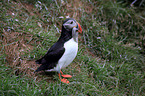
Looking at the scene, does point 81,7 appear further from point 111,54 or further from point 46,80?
point 46,80

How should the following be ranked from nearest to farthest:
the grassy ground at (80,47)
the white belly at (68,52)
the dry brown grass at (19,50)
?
the white belly at (68,52)
the grassy ground at (80,47)
the dry brown grass at (19,50)

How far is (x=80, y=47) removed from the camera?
4.13 meters

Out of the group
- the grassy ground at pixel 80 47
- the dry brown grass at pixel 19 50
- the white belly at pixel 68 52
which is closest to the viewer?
the white belly at pixel 68 52

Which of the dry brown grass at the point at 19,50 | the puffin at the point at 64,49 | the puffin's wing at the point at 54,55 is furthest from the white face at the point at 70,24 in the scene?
the dry brown grass at the point at 19,50

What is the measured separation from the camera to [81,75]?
3.26 m

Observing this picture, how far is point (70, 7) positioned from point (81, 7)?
13.2 inches

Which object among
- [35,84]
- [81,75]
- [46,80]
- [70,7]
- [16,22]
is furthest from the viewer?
[70,7]

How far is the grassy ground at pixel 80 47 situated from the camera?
2.88 metres

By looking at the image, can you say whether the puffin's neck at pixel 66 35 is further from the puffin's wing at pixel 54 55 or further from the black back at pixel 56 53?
the puffin's wing at pixel 54 55

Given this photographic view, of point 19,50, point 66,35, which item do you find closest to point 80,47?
point 66,35

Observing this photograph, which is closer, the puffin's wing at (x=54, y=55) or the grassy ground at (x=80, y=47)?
the puffin's wing at (x=54, y=55)

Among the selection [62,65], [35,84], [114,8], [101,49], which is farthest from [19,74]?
[114,8]

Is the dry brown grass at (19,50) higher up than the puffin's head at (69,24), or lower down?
lower down

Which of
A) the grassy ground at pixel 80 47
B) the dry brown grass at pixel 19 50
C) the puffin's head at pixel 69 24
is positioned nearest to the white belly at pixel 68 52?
the puffin's head at pixel 69 24
